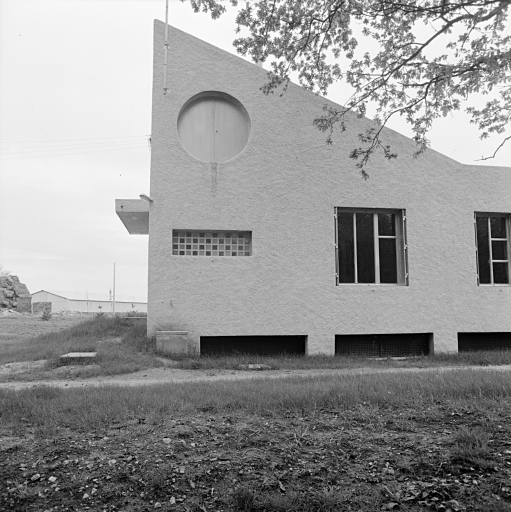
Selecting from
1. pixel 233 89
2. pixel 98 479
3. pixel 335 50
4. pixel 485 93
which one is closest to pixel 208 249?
pixel 233 89

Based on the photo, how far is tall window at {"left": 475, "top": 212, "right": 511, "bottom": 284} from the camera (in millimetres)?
12734

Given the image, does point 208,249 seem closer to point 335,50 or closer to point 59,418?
point 335,50

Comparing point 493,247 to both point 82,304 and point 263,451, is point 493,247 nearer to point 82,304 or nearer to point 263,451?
point 263,451

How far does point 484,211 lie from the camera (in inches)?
499

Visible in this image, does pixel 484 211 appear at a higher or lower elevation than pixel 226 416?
higher

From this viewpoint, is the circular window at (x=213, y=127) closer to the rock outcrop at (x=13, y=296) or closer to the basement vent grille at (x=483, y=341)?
the basement vent grille at (x=483, y=341)

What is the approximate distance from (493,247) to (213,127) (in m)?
7.77

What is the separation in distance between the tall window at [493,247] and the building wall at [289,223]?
417mm

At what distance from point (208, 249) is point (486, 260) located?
709 cm

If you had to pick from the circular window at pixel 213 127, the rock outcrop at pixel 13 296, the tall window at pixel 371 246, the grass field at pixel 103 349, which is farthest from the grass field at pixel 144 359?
the rock outcrop at pixel 13 296

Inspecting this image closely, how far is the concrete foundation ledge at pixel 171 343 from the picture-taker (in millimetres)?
10695

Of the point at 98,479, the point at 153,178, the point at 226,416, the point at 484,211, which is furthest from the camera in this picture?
the point at 484,211

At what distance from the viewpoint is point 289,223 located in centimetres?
1163

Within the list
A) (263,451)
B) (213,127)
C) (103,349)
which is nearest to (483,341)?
(213,127)
